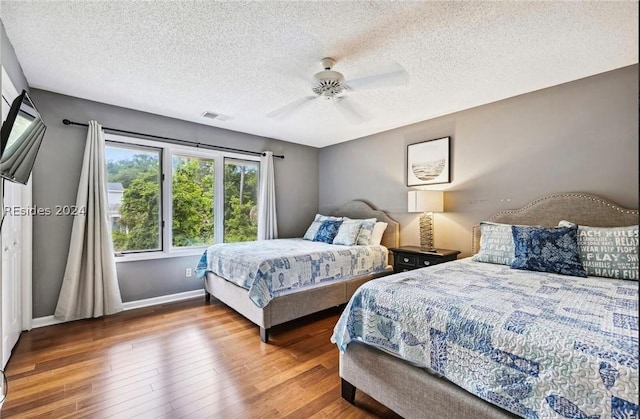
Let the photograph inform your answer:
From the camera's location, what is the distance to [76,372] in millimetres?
2273

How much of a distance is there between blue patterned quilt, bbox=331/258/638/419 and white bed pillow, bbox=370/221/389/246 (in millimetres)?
1924

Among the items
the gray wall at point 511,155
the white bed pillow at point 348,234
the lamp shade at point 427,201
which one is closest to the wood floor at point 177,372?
the white bed pillow at point 348,234

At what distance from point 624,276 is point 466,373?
158 cm

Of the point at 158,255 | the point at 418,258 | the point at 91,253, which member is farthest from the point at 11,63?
the point at 418,258

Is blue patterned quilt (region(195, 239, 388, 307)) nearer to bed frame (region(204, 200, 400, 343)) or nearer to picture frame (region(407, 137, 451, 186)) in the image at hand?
bed frame (region(204, 200, 400, 343))

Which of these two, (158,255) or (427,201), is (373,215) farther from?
(158,255)

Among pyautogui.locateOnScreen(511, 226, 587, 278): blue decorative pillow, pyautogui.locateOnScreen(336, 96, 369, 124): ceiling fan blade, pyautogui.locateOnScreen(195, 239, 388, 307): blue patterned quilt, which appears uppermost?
pyautogui.locateOnScreen(336, 96, 369, 124): ceiling fan blade

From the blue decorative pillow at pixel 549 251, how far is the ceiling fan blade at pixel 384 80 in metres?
1.62

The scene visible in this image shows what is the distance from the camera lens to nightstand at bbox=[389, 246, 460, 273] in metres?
3.28

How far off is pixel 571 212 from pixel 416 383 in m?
2.28

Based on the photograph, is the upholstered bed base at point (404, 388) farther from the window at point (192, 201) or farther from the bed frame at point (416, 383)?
the window at point (192, 201)

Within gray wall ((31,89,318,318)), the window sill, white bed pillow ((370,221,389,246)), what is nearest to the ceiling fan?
white bed pillow ((370,221,389,246))

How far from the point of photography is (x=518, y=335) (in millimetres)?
1292

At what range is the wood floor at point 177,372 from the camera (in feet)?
6.20
